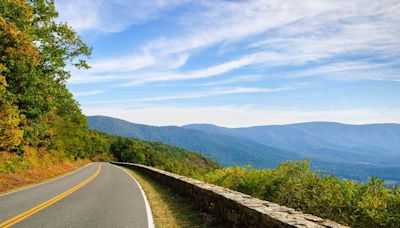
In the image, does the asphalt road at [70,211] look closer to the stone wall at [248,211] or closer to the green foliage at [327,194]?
the stone wall at [248,211]

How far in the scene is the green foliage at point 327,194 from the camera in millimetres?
7352

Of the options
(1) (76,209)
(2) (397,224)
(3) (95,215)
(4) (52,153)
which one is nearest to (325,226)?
(2) (397,224)

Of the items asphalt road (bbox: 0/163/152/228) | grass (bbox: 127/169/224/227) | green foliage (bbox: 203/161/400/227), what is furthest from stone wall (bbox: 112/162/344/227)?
asphalt road (bbox: 0/163/152/228)

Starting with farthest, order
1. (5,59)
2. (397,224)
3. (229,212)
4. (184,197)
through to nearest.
Answer: (5,59), (184,197), (229,212), (397,224)

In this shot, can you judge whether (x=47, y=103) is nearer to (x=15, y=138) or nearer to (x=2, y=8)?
(x=15, y=138)

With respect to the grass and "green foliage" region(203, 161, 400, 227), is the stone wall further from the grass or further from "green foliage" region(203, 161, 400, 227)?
"green foliage" region(203, 161, 400, 227)

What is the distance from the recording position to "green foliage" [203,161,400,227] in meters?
7.35

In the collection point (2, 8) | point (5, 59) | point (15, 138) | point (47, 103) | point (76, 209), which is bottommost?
point (76, 209)

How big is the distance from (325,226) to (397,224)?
2.27 m

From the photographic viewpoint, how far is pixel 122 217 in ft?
33.7

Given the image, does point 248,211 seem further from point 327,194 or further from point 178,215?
point 178,215

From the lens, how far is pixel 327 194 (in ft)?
29.5

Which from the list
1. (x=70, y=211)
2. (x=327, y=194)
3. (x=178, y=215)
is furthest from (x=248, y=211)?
(x=70, y=211)

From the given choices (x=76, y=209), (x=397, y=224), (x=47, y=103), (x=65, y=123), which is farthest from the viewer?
(x=65, y=123)
